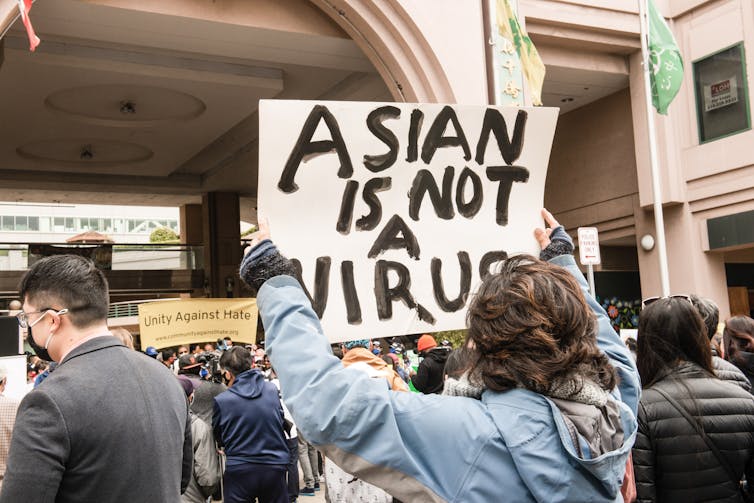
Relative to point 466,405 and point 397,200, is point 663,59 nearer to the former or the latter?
point 397,200

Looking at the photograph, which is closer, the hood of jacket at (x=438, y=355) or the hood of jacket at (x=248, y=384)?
the hood of jacket at (x=248, y=384)

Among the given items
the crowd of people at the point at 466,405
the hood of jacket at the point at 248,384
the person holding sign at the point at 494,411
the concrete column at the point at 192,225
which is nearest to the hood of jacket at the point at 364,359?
the crowd of people at the point at 466,405

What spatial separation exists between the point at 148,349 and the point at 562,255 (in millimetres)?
10729

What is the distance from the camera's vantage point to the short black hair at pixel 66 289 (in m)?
2.57

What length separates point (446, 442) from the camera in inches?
64.9

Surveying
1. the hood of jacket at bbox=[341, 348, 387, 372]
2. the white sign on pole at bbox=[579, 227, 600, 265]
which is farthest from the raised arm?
the white sign on pole at bbox=[579, 227, 600, 265]

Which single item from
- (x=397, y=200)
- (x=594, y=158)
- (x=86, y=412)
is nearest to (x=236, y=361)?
(x=397, y=200)

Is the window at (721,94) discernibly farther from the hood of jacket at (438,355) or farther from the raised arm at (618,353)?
the raised arm at (618,353)

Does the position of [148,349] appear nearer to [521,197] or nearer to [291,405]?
[521,197]

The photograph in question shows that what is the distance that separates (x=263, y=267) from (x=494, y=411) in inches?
28.3

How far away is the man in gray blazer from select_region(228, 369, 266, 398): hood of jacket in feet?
11.7

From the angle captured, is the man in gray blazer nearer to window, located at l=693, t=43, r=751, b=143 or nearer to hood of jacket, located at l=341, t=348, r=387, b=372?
hood of jacket, located at l=341, t=348, r=387, b=372

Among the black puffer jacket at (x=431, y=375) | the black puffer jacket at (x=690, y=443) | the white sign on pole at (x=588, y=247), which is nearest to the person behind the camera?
the black puffer jacket at (x=690, y=443)

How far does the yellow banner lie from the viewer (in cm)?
1370
